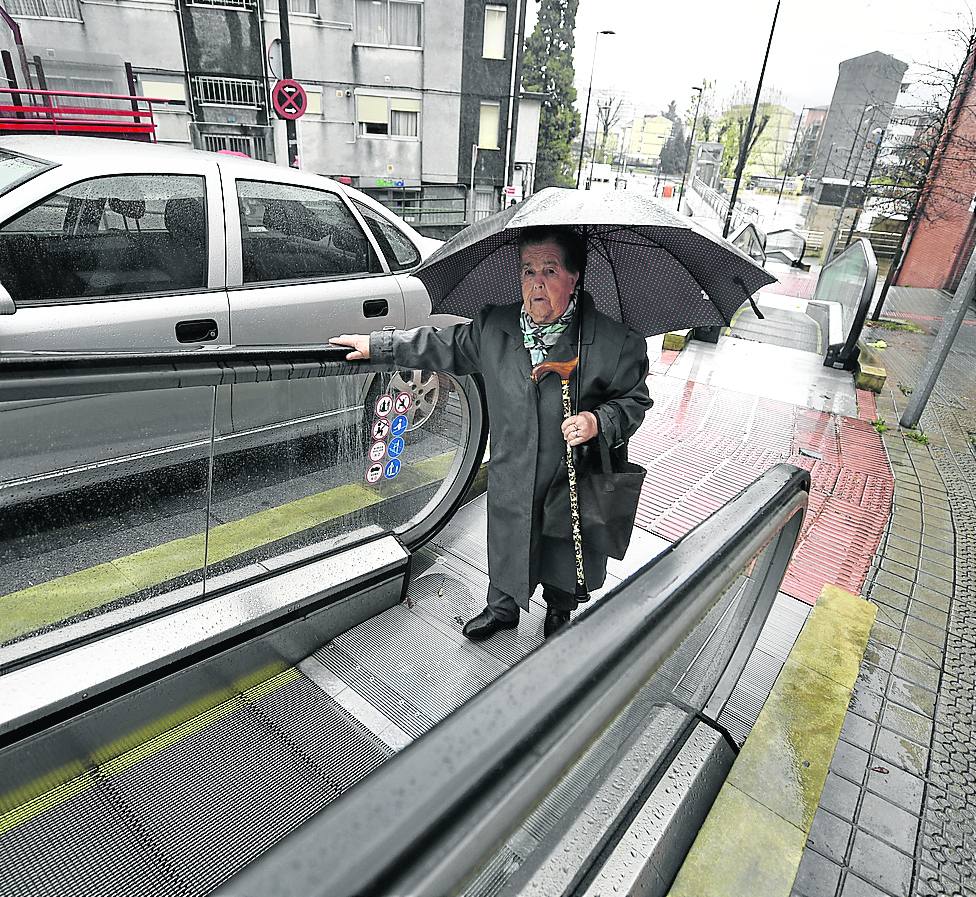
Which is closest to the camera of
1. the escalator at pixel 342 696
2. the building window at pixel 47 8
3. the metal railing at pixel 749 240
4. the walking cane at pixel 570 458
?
the escalator at pixel 342 696

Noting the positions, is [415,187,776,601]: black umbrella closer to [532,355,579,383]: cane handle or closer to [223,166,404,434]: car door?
[532,355,579,383]: cane handle

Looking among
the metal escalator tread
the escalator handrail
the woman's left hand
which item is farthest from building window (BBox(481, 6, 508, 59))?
the escalator handrail

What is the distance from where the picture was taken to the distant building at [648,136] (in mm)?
111750

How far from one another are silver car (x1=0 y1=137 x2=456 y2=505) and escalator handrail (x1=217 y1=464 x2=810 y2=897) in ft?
6.01

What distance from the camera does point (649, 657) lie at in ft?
3.14

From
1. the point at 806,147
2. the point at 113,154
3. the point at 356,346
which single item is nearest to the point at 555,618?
the point at 356,346

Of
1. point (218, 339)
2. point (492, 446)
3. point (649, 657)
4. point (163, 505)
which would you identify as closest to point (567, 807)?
point (649, 657)

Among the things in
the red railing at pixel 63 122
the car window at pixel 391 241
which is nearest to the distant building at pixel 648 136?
the red railing at pixel 63 122

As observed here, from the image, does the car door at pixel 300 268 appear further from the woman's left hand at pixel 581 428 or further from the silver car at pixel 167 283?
the woman's left hand at pixel 581 428

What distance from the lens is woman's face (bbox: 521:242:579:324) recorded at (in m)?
1.89

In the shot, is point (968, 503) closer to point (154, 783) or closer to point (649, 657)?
point (649, 657)

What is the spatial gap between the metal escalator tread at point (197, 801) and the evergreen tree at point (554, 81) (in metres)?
45.5

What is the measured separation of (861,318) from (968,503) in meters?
3.38

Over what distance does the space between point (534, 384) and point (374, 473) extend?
44.2 inches
